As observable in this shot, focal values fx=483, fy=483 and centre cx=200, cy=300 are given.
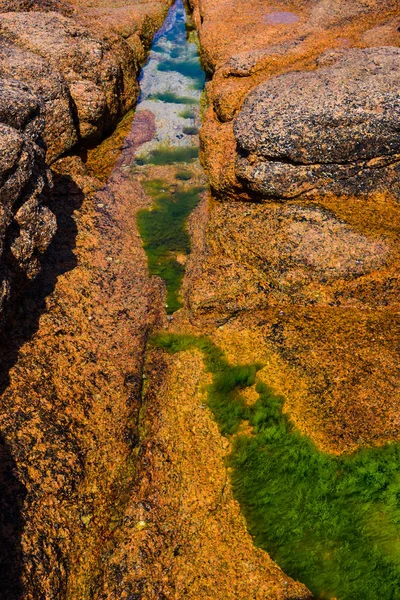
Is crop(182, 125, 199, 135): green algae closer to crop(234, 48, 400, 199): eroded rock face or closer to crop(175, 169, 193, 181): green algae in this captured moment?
crop(175, 169, 193, 181): green algae

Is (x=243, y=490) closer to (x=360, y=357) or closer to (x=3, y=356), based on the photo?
(x=360, y=357)

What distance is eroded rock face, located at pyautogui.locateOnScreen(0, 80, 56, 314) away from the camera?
450 centimetres

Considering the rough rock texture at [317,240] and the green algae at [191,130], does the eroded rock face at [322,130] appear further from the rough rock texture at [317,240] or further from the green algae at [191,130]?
the green algae at [191,130]

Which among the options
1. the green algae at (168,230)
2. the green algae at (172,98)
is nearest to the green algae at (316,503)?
the green algae at (168,230)

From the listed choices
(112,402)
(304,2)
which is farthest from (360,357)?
(304,2)

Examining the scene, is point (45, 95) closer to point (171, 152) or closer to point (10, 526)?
point (171, 152)

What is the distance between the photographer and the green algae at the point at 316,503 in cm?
346

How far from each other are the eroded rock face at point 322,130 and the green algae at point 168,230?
1272mm

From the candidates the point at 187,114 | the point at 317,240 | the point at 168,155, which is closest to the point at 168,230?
the point at 168,155

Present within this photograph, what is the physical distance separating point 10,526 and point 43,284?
2.54 metres

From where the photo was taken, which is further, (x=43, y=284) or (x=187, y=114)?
(x=187, y=114)

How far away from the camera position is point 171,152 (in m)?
7.86

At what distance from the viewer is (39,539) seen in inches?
142

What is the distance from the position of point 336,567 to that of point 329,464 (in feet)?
2.44
